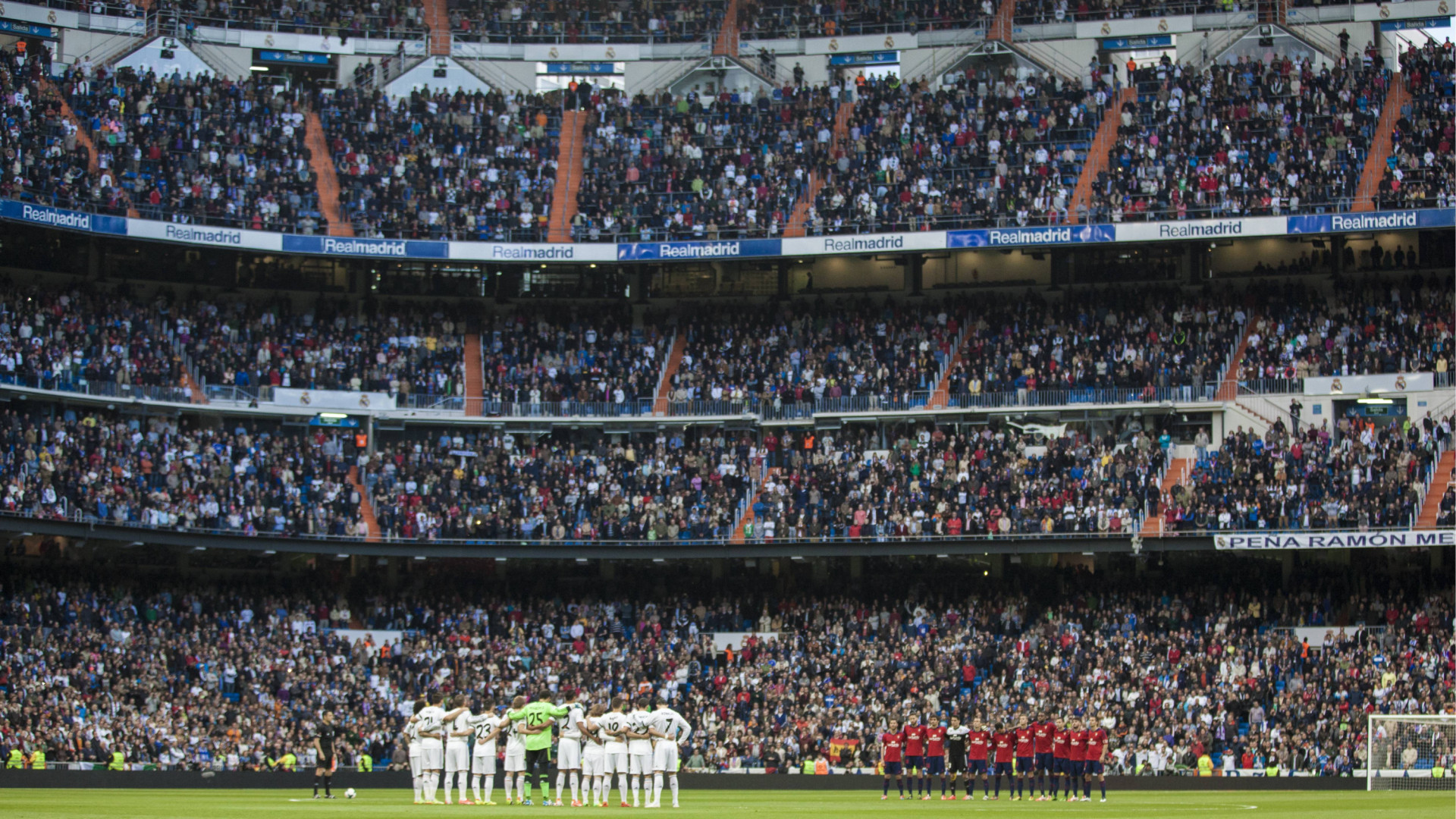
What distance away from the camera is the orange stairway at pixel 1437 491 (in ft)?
152

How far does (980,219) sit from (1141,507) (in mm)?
10849

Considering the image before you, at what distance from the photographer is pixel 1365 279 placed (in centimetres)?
5334

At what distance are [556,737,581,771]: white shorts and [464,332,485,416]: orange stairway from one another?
90.8 ft

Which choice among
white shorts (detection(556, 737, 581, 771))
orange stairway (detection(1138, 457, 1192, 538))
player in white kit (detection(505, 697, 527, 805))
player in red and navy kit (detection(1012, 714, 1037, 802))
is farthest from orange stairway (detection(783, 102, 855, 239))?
white shorts (detection(556, 737, 581, 771))

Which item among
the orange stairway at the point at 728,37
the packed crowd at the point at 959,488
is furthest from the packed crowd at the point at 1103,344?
the orange stairway at the point at 728,37

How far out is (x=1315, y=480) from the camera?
4800 cm

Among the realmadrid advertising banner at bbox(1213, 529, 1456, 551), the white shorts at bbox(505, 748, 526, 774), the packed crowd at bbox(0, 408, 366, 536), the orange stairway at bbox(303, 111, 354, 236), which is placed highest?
the orange stairway at bbox(303, 111, 354, 236)

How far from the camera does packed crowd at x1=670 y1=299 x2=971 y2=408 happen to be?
54594 millimetres

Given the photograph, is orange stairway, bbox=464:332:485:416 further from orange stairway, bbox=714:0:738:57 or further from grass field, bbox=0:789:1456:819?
grass field, bbox=0:789:1456:819

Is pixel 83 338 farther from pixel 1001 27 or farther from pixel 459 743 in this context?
pixel 1001 27

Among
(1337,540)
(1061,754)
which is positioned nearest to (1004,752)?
(1061,754)

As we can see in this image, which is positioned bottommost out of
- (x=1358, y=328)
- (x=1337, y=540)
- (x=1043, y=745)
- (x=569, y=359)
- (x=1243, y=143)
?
(x=1043, y=745)

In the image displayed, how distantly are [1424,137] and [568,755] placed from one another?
120ft

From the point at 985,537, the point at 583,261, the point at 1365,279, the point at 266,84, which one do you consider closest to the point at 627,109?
the point at 583,261
